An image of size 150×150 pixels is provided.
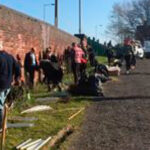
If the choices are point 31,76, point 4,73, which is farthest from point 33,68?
point 4,73

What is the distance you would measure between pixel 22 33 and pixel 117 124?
9023mm

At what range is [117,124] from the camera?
37.8ft

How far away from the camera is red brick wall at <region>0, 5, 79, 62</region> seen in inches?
679

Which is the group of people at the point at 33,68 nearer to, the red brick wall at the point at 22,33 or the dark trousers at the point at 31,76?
the dark trousers at the point at 31,76

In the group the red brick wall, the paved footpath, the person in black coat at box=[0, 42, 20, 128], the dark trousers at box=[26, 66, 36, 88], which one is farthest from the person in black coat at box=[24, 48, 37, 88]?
the person in black coat at box=[0, 42, 20, 128]

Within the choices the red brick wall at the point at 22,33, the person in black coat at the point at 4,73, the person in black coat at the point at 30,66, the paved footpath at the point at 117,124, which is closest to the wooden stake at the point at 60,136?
the paved footpath at the point at 117,124

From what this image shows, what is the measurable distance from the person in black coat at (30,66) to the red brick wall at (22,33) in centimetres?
37

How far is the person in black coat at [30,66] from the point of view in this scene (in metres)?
19.0

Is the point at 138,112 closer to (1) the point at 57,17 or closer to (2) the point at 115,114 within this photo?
(2) the point at 115,114

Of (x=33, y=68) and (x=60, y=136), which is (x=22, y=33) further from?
(x=60, y=136)

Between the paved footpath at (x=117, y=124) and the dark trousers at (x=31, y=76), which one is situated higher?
the dark trousers at (x=31, y=76)

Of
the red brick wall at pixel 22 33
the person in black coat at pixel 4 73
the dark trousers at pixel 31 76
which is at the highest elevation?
the red brick wall at pixel 22 33

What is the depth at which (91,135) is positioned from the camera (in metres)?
10.2

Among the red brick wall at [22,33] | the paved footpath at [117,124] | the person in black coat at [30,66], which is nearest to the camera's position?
the paved footpath at [117,124]
